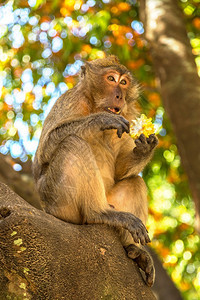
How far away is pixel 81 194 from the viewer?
4.44m

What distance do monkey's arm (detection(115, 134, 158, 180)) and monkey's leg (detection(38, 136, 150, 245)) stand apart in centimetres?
75

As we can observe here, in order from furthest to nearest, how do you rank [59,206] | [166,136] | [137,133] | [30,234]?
1. [166,136]
2. [137,133]
3. [59,206]
4. [30,234]

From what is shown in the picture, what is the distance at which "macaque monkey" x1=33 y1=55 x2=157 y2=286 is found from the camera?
4.41 metres

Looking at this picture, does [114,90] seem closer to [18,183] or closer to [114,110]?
[114,110]

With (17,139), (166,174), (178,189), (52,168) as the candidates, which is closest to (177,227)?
(178,189)

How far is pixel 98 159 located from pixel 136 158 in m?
0.45

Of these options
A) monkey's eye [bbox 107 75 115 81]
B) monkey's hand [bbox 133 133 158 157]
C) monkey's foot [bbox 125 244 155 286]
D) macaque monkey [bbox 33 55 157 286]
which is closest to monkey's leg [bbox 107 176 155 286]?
macaque monkey [bbox 33 55 157 286]

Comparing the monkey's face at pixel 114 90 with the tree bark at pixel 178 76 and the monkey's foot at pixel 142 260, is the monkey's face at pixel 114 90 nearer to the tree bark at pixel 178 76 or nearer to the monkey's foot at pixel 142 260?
the tree bark at pixel 178 76

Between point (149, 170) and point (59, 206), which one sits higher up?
point (59, 206)

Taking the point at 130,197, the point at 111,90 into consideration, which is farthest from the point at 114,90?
the point at 130,197

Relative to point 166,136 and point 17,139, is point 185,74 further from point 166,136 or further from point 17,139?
point 17,139

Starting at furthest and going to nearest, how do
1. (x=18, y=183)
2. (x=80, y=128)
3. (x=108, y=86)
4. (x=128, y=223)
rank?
1. (x=18, y=183)
2. (x=108, y=86)
3. (x=80, y=128)
4. (x=128, y=223)

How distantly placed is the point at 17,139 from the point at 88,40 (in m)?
2.26

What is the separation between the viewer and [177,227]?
9414mm
